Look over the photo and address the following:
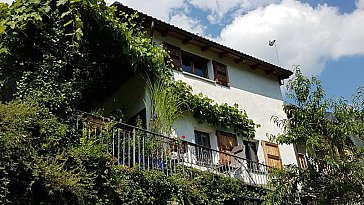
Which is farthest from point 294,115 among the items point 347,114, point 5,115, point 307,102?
point 5,115

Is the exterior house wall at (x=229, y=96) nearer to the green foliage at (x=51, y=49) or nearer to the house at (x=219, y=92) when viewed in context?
the house at (x=219, y=92)

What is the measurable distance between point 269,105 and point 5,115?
11.3 meters

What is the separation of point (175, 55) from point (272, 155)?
4881 millimetres

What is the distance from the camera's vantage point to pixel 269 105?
16.5m

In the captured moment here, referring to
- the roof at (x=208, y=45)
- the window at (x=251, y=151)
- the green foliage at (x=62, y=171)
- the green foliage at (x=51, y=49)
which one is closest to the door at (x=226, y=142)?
the window at (x=251, y=151)

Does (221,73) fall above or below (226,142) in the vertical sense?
above

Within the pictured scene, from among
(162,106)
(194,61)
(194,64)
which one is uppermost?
(194,61)

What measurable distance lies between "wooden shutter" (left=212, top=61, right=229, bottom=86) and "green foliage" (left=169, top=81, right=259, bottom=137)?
1.04 m

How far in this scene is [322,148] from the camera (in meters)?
10.9

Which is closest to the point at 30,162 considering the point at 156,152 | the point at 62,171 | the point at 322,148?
the point at 62,171

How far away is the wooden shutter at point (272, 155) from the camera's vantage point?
14.8m

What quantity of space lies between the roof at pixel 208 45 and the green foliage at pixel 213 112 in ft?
6.36

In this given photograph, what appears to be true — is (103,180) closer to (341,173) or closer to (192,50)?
(341,173)

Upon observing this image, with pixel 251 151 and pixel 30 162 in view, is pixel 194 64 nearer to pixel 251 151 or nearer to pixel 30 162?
pixel 251 151
